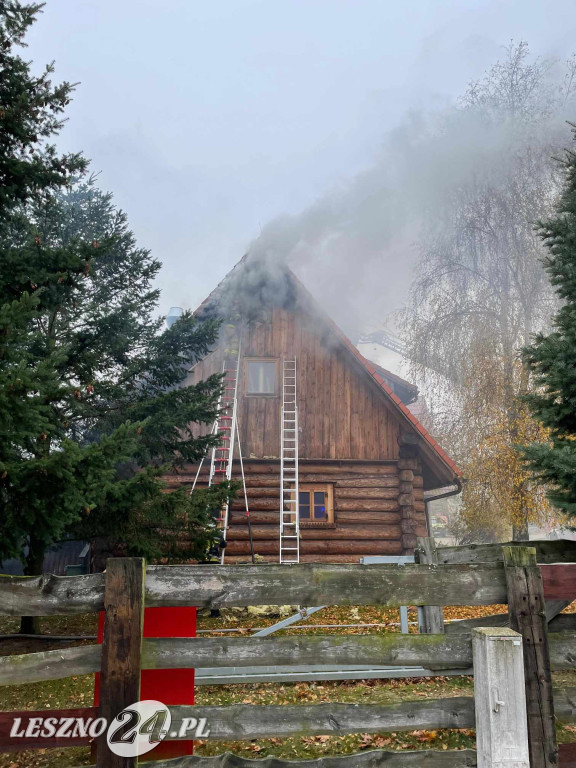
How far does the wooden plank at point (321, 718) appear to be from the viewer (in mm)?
3407

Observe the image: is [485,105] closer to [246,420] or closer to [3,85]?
[246,420]

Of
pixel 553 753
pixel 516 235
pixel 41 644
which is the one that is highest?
pixel 516 235

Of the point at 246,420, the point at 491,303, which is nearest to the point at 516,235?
the point at 491,303

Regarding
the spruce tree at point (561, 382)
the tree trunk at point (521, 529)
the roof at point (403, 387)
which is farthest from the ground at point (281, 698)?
the roof at point (403, 387)

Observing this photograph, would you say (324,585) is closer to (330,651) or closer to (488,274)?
(330,651)

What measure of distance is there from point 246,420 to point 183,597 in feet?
40.0

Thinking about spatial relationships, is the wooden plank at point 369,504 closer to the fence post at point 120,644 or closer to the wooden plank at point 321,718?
the wooden plank at point 321,718

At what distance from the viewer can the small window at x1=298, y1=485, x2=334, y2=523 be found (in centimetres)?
1532

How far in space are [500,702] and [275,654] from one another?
1.32 metres

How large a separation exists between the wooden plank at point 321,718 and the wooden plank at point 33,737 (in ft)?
1.62

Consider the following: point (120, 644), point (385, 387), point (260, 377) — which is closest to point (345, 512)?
point (385, 387)

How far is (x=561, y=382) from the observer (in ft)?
25.7

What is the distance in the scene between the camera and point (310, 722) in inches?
137

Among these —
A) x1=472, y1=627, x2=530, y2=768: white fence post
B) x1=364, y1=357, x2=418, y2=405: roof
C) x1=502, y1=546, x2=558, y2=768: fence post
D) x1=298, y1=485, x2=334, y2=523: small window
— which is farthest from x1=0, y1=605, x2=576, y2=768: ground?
x1=364, y1=357, x2=418, y2=405: roof
